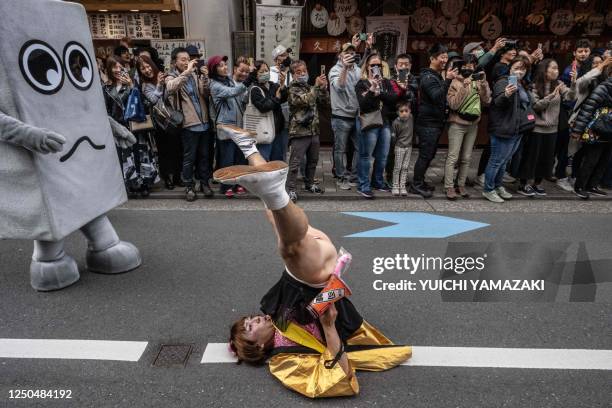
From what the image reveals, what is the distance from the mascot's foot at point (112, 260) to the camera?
13.4 feet

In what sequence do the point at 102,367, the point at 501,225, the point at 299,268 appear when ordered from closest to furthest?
the point at 299,268 → the point at 102,367 → the point at 501,225

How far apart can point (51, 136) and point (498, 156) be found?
5.44 metres

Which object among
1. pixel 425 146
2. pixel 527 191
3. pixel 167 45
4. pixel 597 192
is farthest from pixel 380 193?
pixel 167 45

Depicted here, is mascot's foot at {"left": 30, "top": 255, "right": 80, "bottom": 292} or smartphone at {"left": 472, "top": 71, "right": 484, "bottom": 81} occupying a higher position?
smartphone at {"left": 472, "top": 71, "right": 484, "bottom": 81}

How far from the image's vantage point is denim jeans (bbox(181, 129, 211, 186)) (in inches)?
247

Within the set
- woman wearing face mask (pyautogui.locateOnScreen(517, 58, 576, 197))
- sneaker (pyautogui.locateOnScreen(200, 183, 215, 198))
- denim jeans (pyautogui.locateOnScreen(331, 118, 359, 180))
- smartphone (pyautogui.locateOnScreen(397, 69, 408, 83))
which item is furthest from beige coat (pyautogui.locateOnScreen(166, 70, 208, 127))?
woman wearing face mask (pyautogui.locateOnScreen(517, 58, 576, 197))

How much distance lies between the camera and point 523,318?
343cm

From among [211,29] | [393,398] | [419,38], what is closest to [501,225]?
[393,398]

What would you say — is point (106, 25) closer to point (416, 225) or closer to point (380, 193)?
point (380, 193)

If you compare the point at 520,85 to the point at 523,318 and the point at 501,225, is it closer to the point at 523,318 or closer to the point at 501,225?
the point at 501,225

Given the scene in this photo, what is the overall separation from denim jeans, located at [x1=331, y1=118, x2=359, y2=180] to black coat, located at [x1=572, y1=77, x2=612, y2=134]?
10.0ft

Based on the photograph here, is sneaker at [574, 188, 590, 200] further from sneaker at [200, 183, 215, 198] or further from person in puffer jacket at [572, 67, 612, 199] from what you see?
sneaker at [200, 183, 215, 198]

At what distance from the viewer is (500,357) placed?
296 centimetres

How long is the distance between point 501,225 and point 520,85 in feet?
6.84
